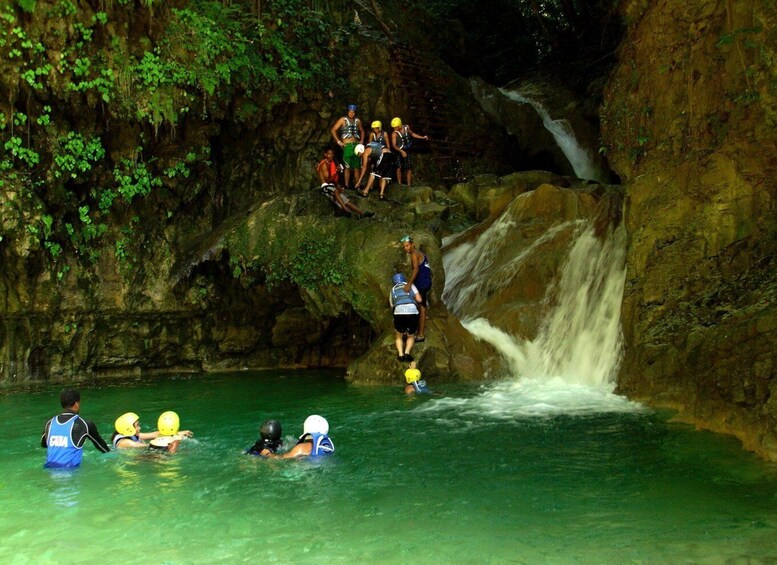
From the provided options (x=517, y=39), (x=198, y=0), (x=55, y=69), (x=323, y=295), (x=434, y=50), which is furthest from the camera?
(x=517, y=39)

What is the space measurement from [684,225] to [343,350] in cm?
870

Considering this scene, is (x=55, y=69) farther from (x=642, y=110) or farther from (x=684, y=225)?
(x=684, y=225)

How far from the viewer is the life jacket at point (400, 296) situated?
1157cm

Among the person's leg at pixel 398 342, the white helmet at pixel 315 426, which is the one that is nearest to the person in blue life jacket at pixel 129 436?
the white helmet at pixel 315 426

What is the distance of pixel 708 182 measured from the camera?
9258mm

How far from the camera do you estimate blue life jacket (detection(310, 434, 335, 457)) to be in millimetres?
7055

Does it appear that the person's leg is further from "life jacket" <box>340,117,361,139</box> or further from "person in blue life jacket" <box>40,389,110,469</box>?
"person in blue life jacket" <box>40,389,110,469</box>

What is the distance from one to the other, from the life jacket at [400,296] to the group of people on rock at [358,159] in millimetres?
2992

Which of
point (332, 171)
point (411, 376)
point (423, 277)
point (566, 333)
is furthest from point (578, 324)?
point (332, 171)

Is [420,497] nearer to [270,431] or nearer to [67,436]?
[270,431]

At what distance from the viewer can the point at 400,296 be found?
11586 millimetres

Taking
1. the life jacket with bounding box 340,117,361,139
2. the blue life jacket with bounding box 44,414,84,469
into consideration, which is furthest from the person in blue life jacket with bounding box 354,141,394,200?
the blue life jacket with bounding box 44,414,84,469

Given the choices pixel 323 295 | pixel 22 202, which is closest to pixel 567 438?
pixel 323 295

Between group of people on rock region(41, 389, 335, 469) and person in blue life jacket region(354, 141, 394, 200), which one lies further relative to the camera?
person in blue life jacket region(354, 141, 394, 200)
